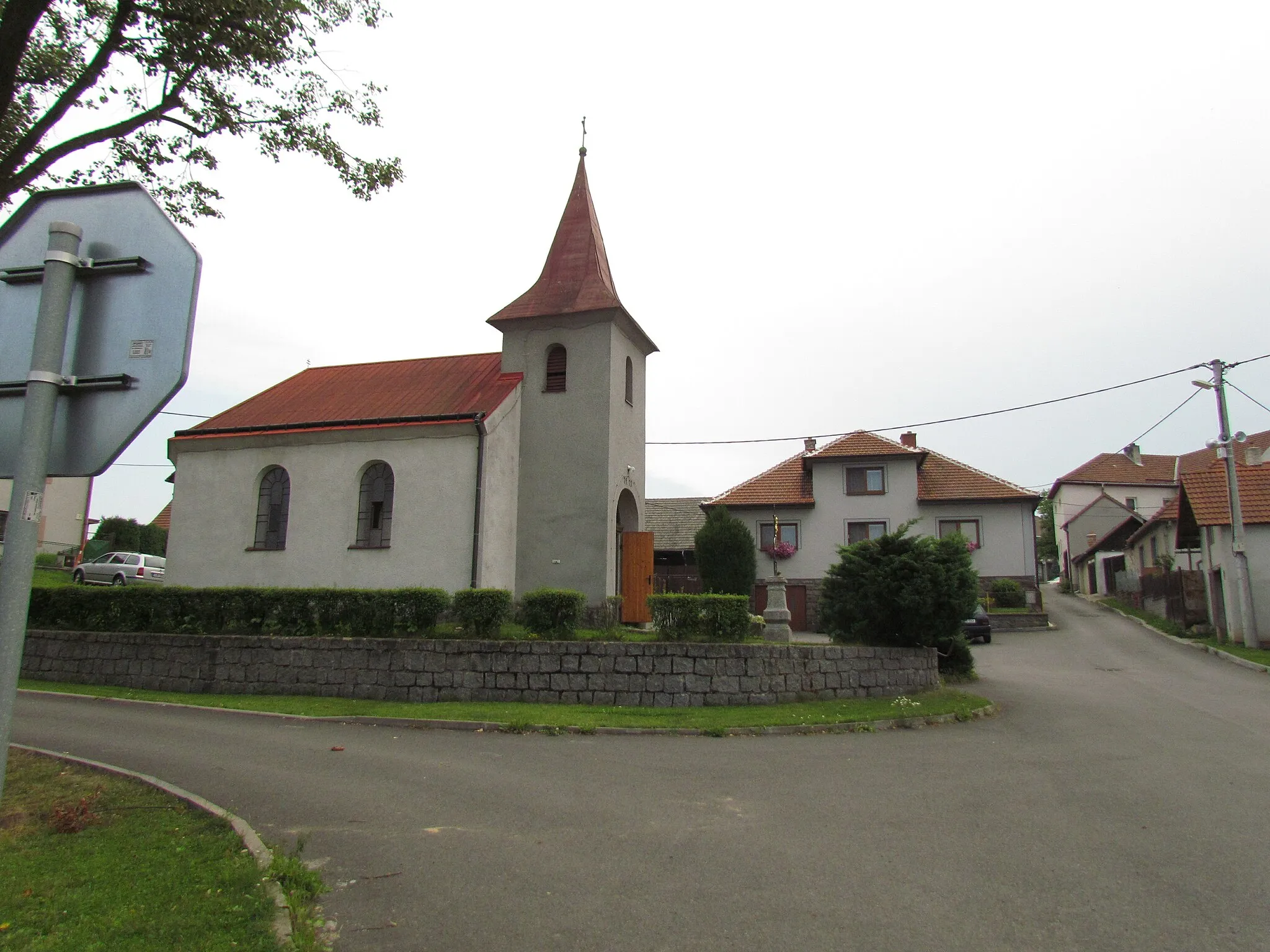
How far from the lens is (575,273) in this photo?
21.8 metres

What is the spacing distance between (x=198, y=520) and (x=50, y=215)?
1994 centimetres

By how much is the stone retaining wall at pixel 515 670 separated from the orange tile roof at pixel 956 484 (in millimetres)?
21697

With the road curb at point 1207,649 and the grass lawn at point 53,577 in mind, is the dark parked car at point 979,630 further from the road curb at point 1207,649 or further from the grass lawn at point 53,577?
the grass lawn at point 53,577

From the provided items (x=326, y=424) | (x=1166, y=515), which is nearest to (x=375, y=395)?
(x=326, y=424)

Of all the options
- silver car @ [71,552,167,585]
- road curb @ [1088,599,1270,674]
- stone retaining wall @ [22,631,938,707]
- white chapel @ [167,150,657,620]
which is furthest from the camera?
silver car @ [71,552,167,585]

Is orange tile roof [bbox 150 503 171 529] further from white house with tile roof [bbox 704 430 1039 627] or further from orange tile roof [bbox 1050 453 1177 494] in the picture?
orange tile roof [bbox 1050 453 1177 494]

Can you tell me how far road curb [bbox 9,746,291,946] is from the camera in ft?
14.8

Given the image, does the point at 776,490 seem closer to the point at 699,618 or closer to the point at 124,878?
the point at 699,618

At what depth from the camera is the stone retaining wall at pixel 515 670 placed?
1360 centimetres

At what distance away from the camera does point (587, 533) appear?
19.6 m

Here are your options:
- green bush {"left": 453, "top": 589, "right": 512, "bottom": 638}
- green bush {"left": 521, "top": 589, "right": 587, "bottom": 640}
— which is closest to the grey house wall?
green bush {"left": 521, "top": 589, "right": 587, "bottom": 640}

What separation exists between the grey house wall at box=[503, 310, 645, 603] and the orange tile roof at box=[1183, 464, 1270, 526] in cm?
1743

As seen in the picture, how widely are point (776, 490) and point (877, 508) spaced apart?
4.31 m

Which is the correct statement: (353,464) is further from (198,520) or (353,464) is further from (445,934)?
(445,934)
